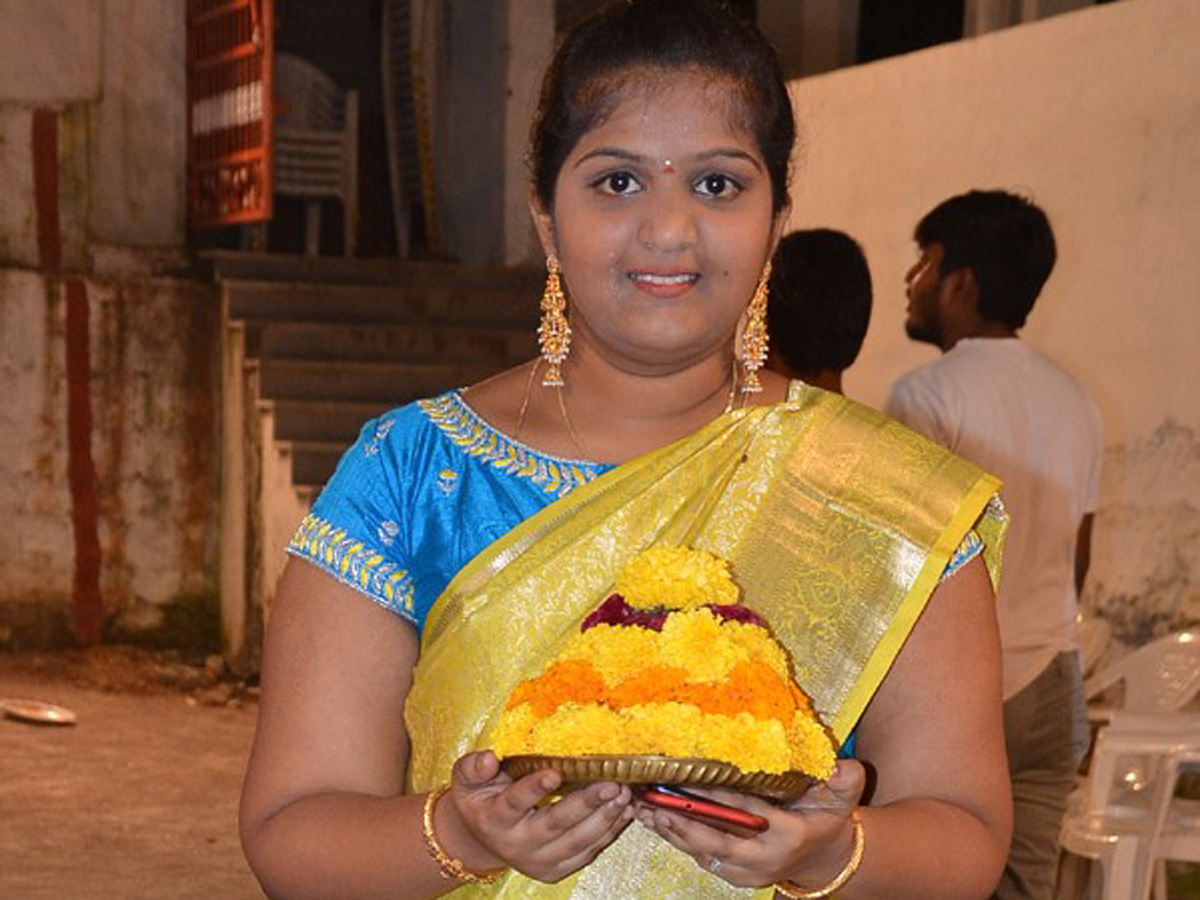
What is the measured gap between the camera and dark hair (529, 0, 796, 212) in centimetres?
185

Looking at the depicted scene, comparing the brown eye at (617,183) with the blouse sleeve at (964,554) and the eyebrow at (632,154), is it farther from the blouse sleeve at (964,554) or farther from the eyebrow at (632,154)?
the blouse sleeve at (964,554)

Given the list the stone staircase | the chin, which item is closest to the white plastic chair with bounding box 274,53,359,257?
the stone staircase

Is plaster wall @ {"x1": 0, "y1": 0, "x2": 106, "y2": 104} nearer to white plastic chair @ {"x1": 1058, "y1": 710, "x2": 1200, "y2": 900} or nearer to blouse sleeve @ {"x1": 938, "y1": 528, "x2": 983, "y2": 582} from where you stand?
white plastic chair @ {"x1": 1058, "y1": 710, "x2": 1200, "y2": 900}

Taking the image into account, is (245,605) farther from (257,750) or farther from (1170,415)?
(257,750)

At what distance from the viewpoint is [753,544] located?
6.28 feet

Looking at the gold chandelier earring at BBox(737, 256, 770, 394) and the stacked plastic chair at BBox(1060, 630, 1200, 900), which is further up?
the gold chandelier earring at BBox(737, 256, 770, 394)

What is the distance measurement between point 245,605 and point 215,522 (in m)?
0.55

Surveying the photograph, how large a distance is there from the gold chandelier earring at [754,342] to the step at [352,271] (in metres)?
7.39

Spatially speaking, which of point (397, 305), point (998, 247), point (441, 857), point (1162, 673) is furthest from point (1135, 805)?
point (397, 305)

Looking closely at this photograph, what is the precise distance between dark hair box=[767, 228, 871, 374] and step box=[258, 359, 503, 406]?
4.75 m

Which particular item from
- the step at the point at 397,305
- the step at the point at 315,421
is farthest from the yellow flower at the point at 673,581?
the step at the point at 397,305

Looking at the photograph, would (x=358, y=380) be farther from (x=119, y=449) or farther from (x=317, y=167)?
(x=317, y=167)

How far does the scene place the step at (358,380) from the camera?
8.79 m

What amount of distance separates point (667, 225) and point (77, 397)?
7.57 metres
